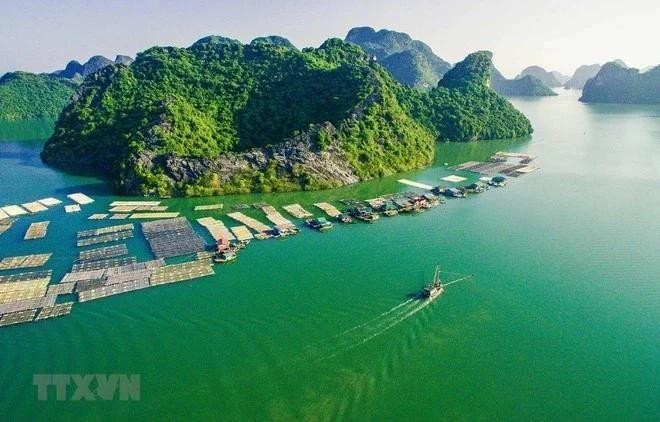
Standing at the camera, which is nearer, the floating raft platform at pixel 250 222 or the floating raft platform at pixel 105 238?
the floating raft platform at pixel 105 238

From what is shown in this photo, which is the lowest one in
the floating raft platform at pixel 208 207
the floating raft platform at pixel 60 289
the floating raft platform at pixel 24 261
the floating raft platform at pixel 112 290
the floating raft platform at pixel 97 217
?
the floating raft platform at pixel 112 290

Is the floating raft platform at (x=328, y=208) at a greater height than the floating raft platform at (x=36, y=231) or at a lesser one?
lesser

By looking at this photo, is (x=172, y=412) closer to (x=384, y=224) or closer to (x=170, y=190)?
(x=384, y=224)

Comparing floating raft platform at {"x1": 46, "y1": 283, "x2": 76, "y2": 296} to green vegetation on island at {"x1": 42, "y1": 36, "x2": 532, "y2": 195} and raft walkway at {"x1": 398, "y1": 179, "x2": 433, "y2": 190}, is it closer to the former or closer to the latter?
green vegetation on island at {"x1": 42, "y1": 36, "x2": 532, "y2": 195}

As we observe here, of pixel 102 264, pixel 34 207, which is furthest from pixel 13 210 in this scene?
pixel 102 264

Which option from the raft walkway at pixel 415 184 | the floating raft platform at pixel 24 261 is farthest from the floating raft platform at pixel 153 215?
the raft walkway at pixel 415 184

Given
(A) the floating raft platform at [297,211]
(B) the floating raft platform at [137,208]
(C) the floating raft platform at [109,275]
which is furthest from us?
(B) the floating raft platform at [137,208]

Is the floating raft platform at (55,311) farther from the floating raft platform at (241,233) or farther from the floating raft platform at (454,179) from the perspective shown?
the floating raft platform at (454,179)

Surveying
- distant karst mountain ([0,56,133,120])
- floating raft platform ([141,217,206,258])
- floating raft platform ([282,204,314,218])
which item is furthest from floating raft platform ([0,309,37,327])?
distant karst mountain ([0,56,133,120])
